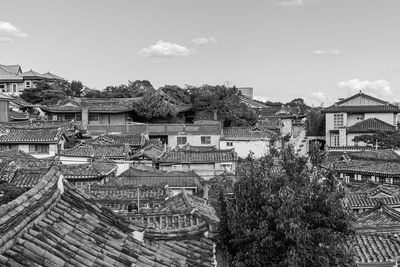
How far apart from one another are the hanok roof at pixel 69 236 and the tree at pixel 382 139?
42.1 m

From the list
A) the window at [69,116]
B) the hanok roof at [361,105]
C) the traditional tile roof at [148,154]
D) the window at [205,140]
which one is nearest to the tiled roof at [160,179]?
the traditional tile roof at [148,154]

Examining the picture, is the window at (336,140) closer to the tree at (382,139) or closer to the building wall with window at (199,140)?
the tree at (382,139)

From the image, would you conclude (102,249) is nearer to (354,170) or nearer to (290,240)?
(290,240)

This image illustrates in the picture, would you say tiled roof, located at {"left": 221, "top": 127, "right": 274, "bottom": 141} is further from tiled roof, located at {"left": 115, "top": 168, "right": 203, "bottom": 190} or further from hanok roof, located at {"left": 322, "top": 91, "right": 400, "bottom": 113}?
tiled roof, located at {"left": 115, "top": 168, "right": 203, "bottom": 190}

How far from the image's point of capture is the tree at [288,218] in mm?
9422

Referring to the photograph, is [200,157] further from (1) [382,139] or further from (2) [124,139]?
(1) [382,139]

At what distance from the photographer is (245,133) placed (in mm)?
45562

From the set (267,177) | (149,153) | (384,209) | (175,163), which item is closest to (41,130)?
(149,153)

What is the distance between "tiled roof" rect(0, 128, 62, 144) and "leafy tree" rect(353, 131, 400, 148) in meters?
28.7

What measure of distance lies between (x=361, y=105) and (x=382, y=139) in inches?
339

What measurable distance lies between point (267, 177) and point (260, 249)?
1.48m

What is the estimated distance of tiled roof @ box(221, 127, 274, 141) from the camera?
4488 cm

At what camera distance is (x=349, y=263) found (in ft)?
31.8

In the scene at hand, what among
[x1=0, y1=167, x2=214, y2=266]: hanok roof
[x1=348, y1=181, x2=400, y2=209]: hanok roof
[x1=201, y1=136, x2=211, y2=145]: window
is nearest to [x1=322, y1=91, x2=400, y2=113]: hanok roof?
[x1=201, y1=136, x2=211, y2=145]: window
